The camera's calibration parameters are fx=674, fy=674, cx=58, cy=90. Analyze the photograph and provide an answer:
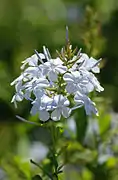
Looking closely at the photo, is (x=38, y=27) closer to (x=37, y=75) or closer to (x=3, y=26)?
(x=3, y=26)

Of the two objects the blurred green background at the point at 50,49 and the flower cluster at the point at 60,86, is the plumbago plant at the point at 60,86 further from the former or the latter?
the blurred green background at the point at 50,49

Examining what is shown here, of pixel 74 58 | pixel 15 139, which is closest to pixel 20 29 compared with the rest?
pixel 15 139

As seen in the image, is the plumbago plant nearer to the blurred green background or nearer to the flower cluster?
the flower cluster

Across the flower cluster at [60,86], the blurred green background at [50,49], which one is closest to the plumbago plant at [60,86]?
the flower cluster at [60,86]

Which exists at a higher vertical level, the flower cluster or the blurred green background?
the blurred green background

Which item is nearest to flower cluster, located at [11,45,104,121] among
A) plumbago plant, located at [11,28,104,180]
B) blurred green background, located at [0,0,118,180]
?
plumbago plant, located at [11,28,104,180]

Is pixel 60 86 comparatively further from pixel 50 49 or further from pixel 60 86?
pixel 50 49

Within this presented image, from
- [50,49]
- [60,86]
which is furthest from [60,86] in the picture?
[50,49]
